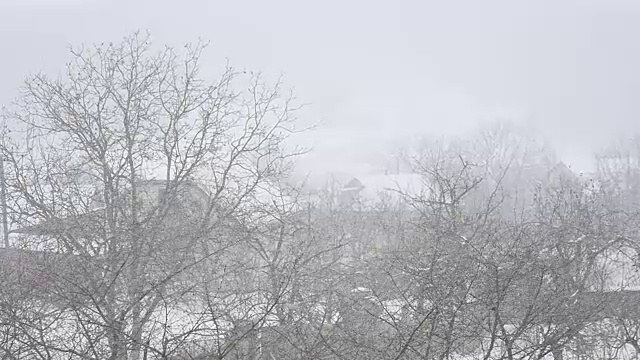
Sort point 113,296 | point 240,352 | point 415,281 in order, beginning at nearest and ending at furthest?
point 240,352
point 113,296
point 415,281

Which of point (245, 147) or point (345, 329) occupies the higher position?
point (245, 147)

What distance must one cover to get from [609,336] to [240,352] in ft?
14.0

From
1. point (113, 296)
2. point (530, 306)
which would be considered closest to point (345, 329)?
point (530, 306)

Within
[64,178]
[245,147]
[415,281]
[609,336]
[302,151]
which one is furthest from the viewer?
[302,151]

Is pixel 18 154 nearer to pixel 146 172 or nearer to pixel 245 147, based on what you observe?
pixel 146 172

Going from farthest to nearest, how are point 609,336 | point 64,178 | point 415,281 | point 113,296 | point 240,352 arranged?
point 64,178 → point 609,336 → point 415,281 → point 113,296 → point 240,352

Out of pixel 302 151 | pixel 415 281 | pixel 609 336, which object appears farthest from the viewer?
pixel 302 151

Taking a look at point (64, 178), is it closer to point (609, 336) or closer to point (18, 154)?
point (18, 154)

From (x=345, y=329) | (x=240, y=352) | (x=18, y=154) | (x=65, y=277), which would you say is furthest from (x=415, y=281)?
(x=18, y=154)

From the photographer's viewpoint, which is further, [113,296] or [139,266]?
[139,266]

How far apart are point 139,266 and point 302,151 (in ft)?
14.0

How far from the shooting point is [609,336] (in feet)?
26.6

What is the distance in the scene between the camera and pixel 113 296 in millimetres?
6770

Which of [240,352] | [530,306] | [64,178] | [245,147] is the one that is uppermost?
[245,147]
